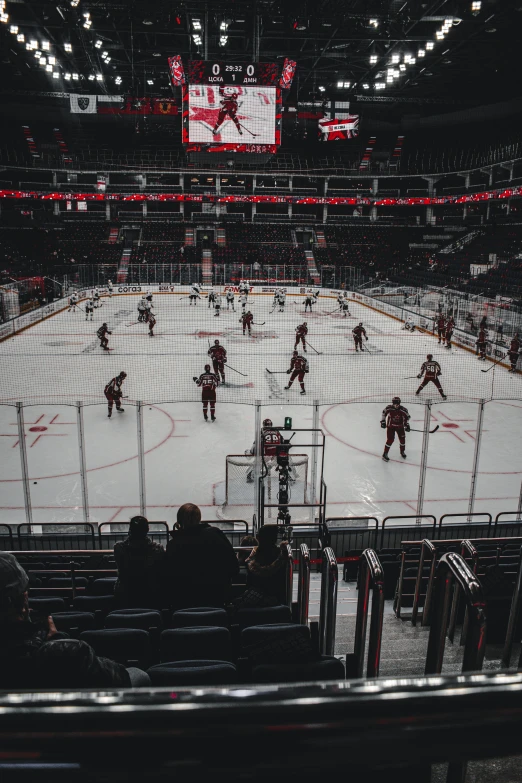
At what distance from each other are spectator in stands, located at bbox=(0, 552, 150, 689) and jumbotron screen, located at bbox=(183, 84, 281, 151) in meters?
28.2

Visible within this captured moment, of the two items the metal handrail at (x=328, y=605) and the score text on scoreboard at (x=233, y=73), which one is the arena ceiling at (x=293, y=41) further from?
the metal handrail at (x=328, y=605)

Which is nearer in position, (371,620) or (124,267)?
(371,620)

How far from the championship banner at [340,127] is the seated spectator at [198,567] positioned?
→ 5046 centimetres

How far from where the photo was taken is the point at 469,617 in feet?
5.34

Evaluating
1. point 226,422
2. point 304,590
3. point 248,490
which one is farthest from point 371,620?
point 226,422

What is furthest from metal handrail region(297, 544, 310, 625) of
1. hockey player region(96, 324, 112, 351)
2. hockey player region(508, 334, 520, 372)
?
hockey player region(96, 324, 112, 351)

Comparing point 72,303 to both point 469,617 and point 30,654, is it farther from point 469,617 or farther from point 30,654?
point 469,617

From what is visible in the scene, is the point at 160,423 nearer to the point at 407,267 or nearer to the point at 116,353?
the point at 116,353

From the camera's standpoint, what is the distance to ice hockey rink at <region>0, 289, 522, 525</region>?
8930 mm

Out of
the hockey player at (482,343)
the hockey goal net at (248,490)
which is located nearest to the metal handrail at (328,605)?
the hockey goal net at (248,490)

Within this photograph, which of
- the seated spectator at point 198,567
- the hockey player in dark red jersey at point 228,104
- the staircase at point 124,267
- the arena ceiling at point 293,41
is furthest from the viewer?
the staircase at point 124,267

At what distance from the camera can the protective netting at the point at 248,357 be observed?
599 inches

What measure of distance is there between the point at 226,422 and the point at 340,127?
144ft

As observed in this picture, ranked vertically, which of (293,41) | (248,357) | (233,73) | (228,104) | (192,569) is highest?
(293,41)
